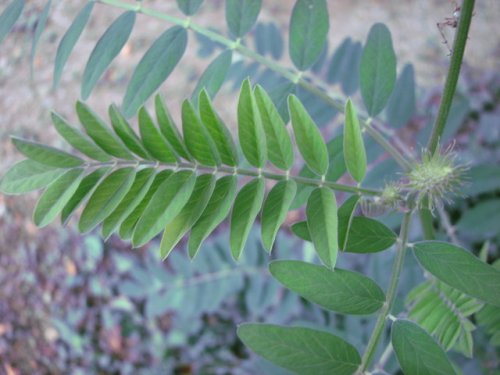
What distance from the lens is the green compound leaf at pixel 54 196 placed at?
1.00 metres

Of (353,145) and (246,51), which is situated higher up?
(246,51)

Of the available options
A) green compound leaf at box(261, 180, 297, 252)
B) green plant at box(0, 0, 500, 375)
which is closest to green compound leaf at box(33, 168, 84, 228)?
green plant at box(0, 0, 500, 375)

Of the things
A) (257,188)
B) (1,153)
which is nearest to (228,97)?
(1,153)

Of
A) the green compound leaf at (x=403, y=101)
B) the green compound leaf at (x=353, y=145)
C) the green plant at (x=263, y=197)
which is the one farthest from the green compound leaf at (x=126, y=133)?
the green compound leaf at (x=403, y=101)

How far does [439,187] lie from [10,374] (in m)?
3.08

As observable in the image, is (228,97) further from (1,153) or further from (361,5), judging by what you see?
(1,153)

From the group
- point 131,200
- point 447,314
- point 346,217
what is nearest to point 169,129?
point 131,200

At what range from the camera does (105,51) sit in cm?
127

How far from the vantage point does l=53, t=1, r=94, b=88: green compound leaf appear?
124 centimetres

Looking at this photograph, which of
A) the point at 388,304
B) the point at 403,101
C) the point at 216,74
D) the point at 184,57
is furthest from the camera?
the point at 184,57

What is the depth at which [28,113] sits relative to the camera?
4.17 metres

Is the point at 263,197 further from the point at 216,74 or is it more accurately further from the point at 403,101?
the point at 403,101

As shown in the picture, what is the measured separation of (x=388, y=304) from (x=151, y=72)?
0.69m

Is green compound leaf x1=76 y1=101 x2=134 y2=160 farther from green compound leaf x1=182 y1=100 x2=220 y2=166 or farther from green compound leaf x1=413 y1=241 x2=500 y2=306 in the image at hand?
green compound leaf x1=413 y1=241 x2=500 y2=306
